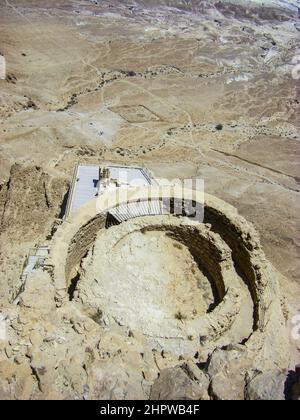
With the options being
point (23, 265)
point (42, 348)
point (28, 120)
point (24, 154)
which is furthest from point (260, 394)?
point (28, 120)

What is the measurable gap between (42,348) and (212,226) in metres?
7.37

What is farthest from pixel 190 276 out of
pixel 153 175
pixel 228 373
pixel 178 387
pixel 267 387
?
pixel 153 175

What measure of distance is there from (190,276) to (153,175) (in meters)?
10.8

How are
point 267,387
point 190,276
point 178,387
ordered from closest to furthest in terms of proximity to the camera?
1. point 267,387
2. point 178,387
3. point 190,276

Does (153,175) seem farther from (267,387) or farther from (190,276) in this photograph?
(267,387)

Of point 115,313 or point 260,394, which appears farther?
point 115,313

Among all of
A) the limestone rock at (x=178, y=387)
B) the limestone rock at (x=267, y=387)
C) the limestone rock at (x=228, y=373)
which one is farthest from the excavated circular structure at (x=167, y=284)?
the limestone rock at (x=267, y=387)

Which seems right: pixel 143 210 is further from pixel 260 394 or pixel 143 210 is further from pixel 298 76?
pixel 298 76

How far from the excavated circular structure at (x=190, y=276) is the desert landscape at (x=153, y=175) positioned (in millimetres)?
67

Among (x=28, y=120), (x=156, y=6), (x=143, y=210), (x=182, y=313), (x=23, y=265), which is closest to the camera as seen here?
(x=182, y=313)

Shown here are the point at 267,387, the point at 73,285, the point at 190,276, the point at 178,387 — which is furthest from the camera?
the point at 190,276

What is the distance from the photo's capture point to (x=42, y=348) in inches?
295

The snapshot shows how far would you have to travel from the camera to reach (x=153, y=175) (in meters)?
21.9

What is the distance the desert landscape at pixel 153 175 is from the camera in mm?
7266
